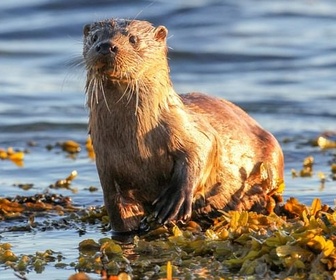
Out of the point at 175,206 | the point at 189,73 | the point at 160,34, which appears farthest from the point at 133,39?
the point at 189,73

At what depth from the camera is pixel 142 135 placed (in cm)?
641

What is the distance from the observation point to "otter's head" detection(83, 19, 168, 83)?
616 centimetres

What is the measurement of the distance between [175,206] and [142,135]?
16.9 inches

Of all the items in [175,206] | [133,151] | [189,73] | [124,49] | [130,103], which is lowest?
[189,73]

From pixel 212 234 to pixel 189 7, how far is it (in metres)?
12.2

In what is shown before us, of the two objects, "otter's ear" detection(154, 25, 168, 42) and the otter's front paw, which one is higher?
"otter's ear" detection(154, 25, 168, 42)

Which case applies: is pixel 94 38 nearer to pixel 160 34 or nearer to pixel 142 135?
pixel 160 34

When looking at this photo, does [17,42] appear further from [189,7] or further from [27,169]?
[27,169]

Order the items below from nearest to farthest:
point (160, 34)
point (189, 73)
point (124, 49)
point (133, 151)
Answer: point (124, 49) < point (133, 151) < point (160, 34) < point (189, 73)

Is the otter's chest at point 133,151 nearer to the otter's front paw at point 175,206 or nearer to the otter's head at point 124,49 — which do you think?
the otter's front paw at point 175,206

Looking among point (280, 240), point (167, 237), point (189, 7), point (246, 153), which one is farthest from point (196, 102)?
point (189, 7)

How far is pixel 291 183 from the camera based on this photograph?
26.6ft

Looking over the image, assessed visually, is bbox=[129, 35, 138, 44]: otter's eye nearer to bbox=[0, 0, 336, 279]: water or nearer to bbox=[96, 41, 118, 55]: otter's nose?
bbox=[96, 41, 118, 55]: otter's nose

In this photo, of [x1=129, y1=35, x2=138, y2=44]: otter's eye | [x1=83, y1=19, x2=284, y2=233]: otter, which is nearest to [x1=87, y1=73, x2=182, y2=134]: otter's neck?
[x1=83, y1=19, x2=284, y2=233]: otter
